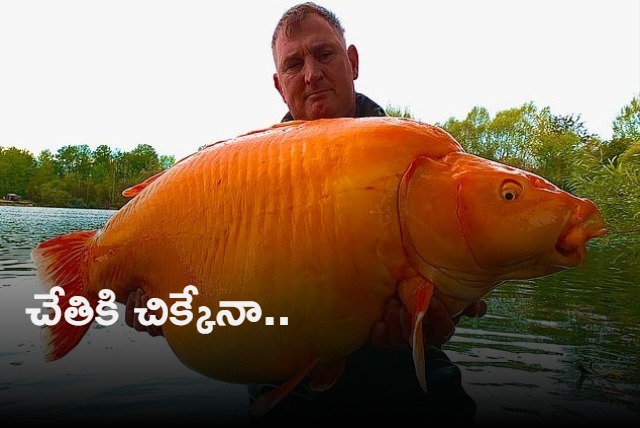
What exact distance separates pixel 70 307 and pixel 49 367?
11.3ft

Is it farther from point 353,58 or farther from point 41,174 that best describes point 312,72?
point 41,174

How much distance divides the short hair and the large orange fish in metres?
1.30

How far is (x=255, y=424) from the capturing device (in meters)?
3.27

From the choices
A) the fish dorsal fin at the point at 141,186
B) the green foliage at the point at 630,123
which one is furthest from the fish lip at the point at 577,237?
the green foliage at the point at 630,123

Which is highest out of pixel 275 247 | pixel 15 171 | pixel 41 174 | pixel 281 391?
pixel 15 171

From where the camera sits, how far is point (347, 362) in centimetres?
274

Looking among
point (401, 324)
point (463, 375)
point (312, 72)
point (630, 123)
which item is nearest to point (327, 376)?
point (401, 324)

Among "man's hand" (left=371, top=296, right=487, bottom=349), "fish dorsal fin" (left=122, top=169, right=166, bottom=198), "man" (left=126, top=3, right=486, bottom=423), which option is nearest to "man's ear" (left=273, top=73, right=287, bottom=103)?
"man" (left=126, top=3, right=486, bottom=423)

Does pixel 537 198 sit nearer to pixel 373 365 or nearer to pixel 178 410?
pixel 373 365

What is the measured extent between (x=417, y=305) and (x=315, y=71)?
68.8 inches

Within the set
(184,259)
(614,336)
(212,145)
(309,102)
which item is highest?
(309,102)

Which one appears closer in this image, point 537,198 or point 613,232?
point 537,198

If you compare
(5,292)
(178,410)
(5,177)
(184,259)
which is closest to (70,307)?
(184,259)

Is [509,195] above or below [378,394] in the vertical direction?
above
